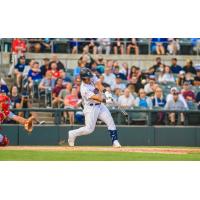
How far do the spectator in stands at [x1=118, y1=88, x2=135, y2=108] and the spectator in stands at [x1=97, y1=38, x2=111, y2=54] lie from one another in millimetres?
2315

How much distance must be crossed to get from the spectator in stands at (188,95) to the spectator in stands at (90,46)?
267cm

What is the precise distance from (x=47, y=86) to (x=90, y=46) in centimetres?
204

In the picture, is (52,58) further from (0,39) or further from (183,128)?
(183,128)

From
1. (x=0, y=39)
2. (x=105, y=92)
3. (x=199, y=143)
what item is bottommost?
(x=199, y=143)

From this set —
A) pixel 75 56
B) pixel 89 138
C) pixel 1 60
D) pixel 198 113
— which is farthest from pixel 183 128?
pixel 1 60

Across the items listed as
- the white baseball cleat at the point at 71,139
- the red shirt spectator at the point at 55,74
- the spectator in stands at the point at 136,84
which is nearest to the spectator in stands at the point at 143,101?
the spectator in stands at the point at 136,84

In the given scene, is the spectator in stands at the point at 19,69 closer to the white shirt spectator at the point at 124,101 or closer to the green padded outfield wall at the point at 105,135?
the green padded outfield wall at the point at 105,135

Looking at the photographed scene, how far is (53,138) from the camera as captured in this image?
1858 centimetres

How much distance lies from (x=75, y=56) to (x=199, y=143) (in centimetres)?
404

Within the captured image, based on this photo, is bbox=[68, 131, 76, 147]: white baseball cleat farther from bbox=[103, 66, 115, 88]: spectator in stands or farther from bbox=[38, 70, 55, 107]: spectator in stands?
bbox=[103, 66, 115, 88]: spectator in stands

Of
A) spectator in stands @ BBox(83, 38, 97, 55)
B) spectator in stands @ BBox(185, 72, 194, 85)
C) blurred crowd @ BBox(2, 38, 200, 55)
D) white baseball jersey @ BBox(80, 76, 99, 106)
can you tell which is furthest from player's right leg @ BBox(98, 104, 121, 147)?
blurred crowd @ BBox(2, 38, 200, 55)

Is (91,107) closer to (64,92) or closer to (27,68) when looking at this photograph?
(64,92)

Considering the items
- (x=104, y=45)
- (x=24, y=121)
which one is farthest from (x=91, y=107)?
(x=104, y=45)

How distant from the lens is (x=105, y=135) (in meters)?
18.6
